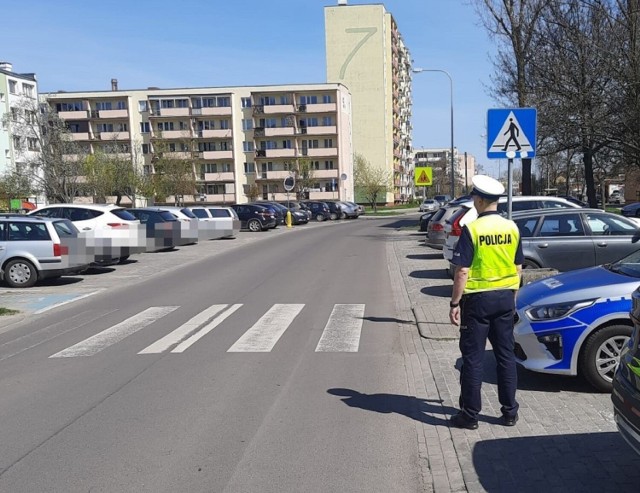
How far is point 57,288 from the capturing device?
13648mm

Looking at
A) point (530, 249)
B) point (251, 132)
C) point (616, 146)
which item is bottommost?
point (530, 249)

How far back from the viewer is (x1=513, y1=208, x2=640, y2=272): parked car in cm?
1070

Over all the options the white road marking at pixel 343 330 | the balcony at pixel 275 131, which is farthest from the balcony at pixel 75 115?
the white road marking at pixel 343 330

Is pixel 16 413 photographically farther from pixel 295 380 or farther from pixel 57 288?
pixel 57 288

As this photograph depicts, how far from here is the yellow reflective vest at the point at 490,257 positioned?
450 cm

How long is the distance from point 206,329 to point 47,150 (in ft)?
122

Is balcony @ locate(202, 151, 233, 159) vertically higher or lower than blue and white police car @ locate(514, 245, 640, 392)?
higher

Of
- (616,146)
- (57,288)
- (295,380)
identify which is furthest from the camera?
(616,146)

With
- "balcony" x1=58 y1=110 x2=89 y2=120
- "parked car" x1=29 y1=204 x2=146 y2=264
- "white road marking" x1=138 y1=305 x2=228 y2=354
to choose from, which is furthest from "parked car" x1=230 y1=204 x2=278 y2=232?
"balcony" x1=58 y1=110 x2=89 y2=120

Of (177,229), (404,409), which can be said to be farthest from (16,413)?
(177,229)

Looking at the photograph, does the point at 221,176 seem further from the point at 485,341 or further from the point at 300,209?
the point at 485,341

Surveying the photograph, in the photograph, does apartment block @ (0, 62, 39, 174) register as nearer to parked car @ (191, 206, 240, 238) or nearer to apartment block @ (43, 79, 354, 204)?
apartment block @ (43, 79, 354, 204)

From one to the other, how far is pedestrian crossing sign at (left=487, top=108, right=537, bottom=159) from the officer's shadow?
3866mm

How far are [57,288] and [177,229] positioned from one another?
9.59 m
